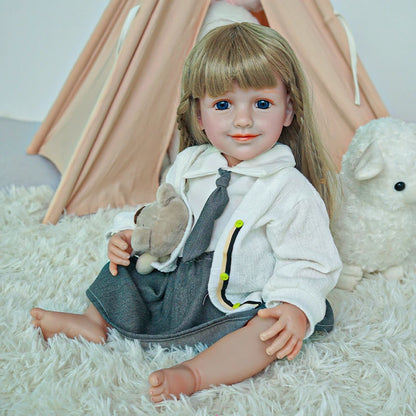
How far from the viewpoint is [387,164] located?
1243 millimetres

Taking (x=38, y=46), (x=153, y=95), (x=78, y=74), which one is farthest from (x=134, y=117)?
(x=38, y=46)

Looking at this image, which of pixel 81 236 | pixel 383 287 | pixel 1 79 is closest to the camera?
pixel 383 287

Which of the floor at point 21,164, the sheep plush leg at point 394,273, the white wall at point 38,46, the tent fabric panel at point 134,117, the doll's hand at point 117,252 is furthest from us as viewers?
the white wall at point 38,46

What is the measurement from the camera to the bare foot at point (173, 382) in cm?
83

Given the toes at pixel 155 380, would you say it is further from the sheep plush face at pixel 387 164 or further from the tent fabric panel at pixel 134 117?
the tent fabric panel at pixel 134 117

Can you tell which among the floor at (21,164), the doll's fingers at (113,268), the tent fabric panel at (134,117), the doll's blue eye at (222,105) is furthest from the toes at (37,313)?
the floor at (21,164)

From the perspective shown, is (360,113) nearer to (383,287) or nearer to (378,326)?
(383,287)

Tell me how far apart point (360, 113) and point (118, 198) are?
34.8 inches

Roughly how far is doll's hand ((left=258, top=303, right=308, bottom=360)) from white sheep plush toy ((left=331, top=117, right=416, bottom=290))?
0.42 meters

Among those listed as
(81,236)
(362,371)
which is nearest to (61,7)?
(81,236)

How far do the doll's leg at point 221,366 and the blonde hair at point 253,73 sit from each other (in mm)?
366

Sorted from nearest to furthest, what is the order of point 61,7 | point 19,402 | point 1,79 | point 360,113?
point 19,402, point 360,113, point 61,7, point 1,79

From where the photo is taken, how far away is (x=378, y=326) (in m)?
1.08

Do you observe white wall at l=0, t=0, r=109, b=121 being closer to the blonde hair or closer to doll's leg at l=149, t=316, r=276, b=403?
the blonde hair
